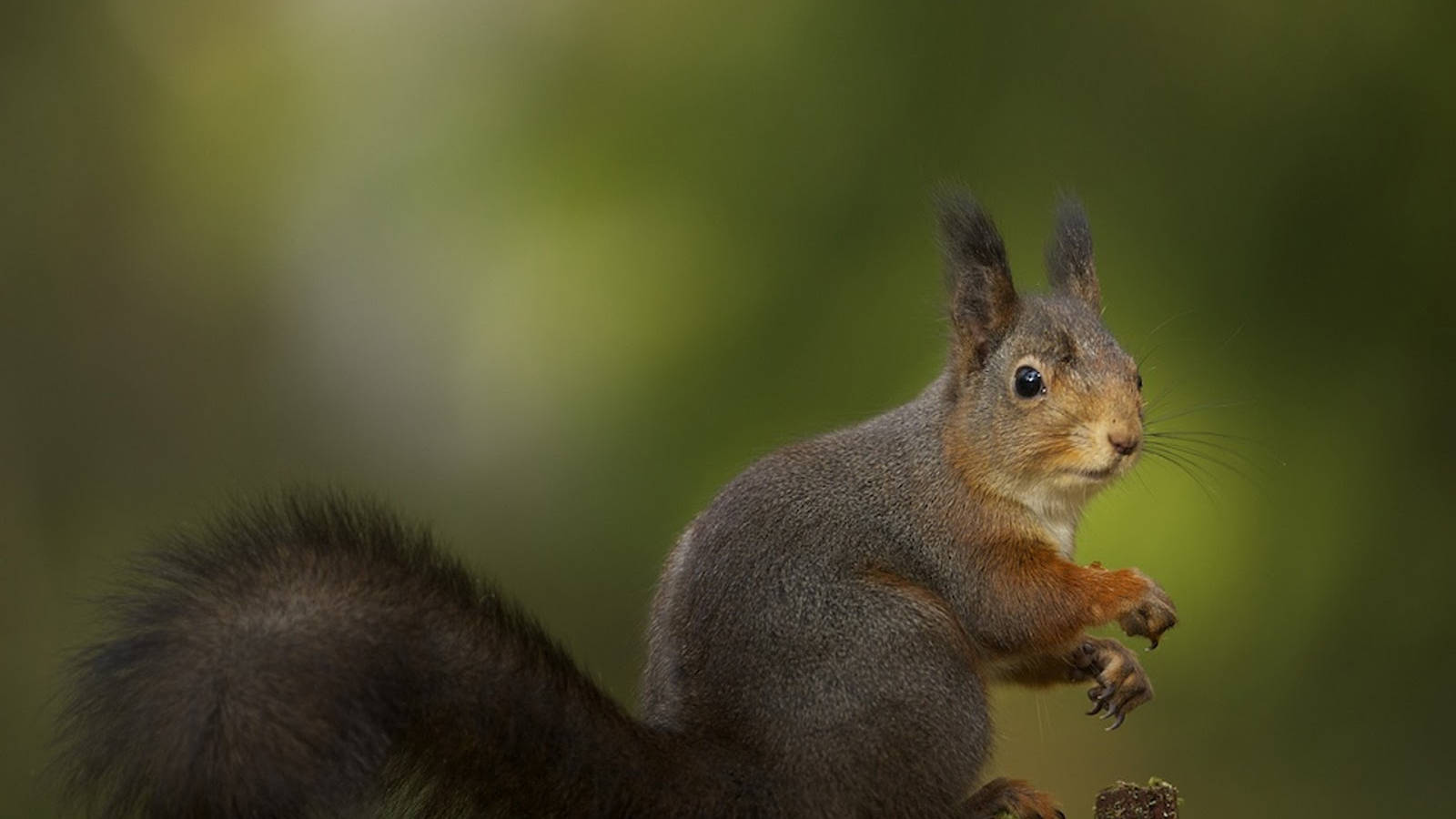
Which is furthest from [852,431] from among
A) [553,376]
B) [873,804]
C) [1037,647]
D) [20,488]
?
[20,488]

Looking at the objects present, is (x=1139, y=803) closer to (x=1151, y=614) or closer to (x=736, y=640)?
(x=1151, y=614)

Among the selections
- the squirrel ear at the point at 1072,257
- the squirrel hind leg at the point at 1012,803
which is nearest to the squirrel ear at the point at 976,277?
the squirrel ear at the point at 1072,257

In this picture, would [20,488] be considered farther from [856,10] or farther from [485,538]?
[856,10]

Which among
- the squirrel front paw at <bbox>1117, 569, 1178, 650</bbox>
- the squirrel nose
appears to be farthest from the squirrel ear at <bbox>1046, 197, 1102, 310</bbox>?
the squirrel front paw at <bbox>1117, 569, 1178, 650</bbox>

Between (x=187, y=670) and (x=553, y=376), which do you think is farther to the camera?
(x=553, y=376)

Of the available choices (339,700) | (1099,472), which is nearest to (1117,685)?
(1099,472)

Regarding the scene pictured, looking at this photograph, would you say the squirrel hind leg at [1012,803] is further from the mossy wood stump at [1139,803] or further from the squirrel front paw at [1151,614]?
the squirrel front paw at [1151,614]
